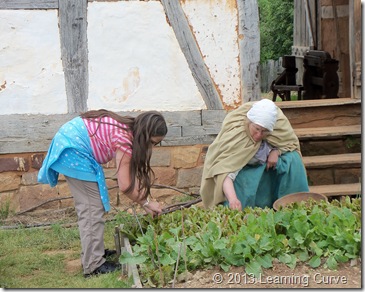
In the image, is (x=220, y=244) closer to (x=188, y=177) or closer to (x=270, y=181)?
(x=270, y=181)

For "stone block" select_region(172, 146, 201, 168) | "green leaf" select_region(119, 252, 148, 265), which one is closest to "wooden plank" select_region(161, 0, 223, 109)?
"stone block" select_region(172, 146, 201, 168)

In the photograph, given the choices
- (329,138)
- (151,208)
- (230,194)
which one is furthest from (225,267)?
(329,138)

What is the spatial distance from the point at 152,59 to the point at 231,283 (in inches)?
145

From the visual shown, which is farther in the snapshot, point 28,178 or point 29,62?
point 28,178

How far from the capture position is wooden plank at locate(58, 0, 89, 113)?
770 cm

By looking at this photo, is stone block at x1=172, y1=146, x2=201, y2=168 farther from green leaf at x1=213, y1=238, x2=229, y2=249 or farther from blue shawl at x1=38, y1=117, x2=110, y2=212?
green leaf at x1=213, y1=238, x2=229, y2=249

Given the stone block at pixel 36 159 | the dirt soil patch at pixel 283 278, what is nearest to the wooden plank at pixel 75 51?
the stone block at pixel 36 159

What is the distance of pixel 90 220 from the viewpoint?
587 centimetres

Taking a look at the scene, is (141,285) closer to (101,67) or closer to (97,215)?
(97,215)

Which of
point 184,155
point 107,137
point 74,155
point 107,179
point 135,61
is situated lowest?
point 107,179

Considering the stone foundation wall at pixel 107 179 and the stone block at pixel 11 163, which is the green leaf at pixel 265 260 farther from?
the stone block at pixel 11 163

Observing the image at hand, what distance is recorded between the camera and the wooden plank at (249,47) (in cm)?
786

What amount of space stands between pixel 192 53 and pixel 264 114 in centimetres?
193

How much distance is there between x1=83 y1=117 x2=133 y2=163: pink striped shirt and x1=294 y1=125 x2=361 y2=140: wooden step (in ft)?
10.0
